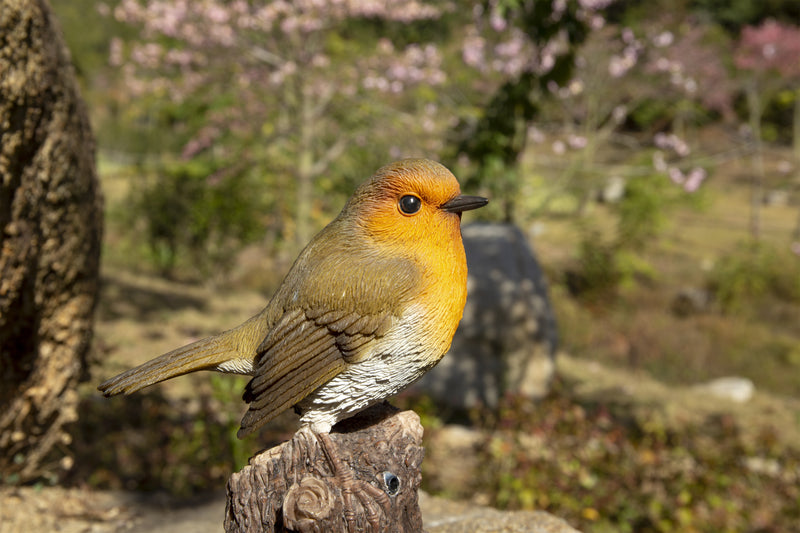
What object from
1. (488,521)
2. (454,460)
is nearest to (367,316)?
(488,521)

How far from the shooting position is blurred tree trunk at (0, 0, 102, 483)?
282 centimetres

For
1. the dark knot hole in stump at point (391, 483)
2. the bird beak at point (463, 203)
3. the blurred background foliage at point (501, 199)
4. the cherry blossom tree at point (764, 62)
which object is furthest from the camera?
the cherry blossom tree at point (764, 62)

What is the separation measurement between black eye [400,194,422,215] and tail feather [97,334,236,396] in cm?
84

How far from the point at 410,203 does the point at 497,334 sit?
4.38 meters

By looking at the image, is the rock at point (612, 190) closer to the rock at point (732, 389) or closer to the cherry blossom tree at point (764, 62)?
the cherry blossom tree at point (764, 62)

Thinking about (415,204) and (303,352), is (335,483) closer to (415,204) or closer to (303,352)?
(303,352)

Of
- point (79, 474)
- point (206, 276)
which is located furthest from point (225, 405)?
point (206, 276)

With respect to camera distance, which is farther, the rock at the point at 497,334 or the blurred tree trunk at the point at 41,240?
the rock at the point at 497,334

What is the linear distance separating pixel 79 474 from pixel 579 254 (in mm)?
9021

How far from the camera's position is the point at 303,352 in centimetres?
216

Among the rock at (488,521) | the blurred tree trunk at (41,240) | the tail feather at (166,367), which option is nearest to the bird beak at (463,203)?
the tail feather at (166,367)

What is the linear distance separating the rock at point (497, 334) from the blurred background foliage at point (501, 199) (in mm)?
476

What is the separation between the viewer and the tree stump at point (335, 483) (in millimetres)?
2078

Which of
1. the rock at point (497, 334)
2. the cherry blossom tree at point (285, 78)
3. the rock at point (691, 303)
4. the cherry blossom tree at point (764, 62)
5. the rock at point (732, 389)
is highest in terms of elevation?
the cherry blossom tree at point (764, 62)
